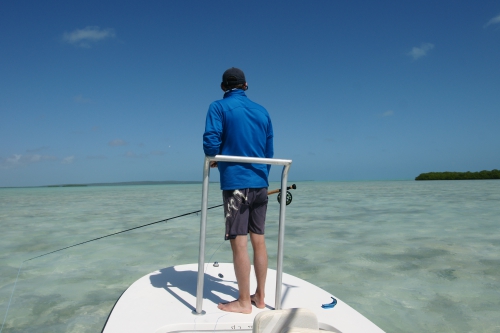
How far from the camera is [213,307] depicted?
220cm

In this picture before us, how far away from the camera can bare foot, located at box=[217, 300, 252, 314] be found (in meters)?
2.13

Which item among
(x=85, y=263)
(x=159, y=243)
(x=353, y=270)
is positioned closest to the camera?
(x=353, y=270)

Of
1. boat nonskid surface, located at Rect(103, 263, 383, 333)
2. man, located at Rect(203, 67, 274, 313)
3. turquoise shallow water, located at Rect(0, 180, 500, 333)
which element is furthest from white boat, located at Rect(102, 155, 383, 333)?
turquoise shallow water, located at Rect(0, 180, 500, 333)

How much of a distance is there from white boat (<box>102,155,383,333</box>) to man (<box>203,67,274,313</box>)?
0.13 meters

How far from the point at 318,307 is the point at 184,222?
658 cm

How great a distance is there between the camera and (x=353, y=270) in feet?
13.7

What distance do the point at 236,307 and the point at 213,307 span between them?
0.49 ft

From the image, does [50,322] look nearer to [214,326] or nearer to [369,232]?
[214,326]

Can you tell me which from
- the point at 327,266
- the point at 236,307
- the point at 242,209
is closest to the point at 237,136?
the point at 242,209

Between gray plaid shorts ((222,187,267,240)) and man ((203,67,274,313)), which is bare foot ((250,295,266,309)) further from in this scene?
gray plaid shorts ((222,187,267,240))

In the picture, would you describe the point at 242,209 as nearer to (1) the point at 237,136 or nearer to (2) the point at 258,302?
(1) the point at 237,136

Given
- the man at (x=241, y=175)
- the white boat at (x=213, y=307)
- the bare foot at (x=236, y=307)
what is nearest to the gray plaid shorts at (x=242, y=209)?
the man at (x=241, y=175)

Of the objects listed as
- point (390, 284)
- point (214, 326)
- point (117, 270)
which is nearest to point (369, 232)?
point (390, 284)

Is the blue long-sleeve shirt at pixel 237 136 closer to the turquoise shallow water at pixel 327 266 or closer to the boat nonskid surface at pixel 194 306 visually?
the boat nonskid surface at pixel 194 306
